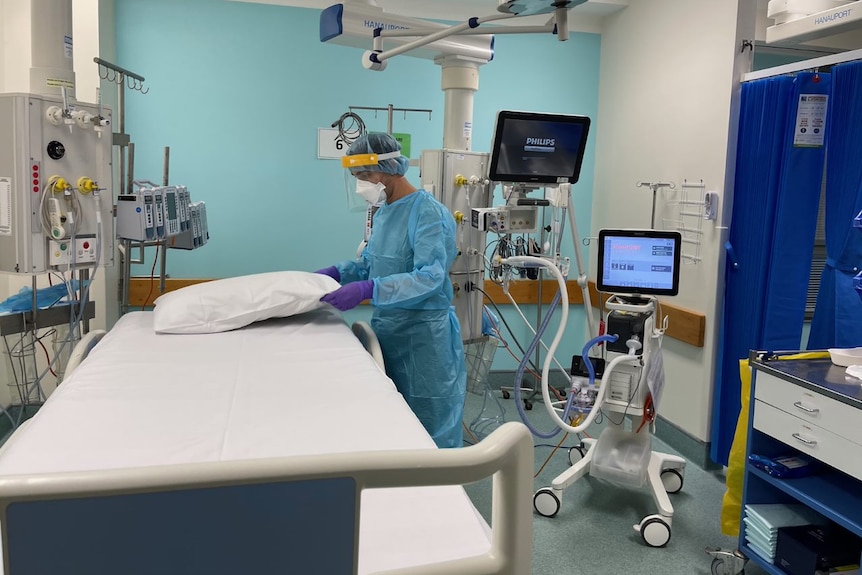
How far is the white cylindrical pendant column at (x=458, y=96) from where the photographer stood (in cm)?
342

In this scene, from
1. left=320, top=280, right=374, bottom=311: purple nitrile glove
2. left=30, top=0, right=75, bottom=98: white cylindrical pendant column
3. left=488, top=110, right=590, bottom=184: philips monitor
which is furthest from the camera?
left=488, top=110, right=590, bottom=184: philips monitor

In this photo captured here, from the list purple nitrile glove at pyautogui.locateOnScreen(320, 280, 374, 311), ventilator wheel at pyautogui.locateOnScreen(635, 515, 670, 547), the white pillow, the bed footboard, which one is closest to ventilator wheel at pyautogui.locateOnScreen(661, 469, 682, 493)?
ventilator wheel at pyautogui.locateOnScreen(635, 515, 670, 547)

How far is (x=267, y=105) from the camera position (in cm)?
423

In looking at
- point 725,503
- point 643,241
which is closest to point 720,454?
point 725,503

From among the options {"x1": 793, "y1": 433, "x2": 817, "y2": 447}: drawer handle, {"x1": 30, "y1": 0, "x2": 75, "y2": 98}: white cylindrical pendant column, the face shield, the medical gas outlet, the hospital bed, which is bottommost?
{"x1": 793, "y1": 433, "x2": 817, "y2": 447}: drawer handle

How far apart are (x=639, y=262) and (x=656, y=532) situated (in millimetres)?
1067

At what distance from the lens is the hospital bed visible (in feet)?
2.97

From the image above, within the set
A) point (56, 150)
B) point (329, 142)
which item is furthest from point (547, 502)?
point (329, 142)

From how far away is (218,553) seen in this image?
98cm

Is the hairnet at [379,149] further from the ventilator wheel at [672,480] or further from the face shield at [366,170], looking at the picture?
the ventilator wheel at [672,480]

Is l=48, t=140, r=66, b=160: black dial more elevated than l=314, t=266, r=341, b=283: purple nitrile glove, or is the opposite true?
l=48, t=140, r=66, b=160: black dial

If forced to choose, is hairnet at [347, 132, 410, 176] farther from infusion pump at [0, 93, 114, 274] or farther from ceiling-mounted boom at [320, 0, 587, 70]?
A: infusion pump at [0, 93, 114, 274]

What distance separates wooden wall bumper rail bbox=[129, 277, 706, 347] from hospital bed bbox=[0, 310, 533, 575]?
217cm

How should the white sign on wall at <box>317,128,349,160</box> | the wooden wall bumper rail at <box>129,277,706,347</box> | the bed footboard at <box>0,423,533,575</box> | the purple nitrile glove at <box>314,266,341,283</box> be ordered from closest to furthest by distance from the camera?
the bed footboard at <box>0,423,533,575</box>, the purple nitrile glove at <box>314,266,341,283</box>, the wooden wall bumper rail at <box>129,277,706,347</box>, the white sign on wall at <box>317,128,349,160</box>
